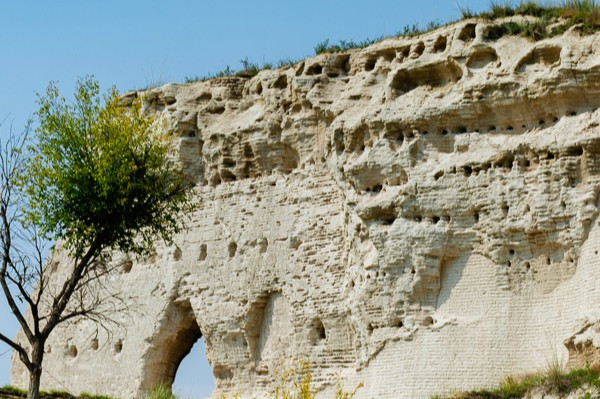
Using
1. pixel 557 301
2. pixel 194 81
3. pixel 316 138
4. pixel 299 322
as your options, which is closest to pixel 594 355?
pixel 557 301

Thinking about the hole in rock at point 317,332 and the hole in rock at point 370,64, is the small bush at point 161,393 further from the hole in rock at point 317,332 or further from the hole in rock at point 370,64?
the hole in rock at point 370,64

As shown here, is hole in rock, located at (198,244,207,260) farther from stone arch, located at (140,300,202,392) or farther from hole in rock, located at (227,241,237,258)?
stone arch, located at (140,300,202,392)

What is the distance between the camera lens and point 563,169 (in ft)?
69.8

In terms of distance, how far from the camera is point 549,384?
751 inches

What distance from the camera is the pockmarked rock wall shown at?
2123 centimetres

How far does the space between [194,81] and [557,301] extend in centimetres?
969

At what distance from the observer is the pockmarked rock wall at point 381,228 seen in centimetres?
2123

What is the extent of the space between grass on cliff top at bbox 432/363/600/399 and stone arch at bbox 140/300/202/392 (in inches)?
268

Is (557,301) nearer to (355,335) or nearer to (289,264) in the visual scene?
(355,335)

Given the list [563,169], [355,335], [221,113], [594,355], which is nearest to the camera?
[594,355]

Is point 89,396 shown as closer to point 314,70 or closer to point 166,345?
point 166,345

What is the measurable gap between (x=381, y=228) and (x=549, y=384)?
4.64 meters

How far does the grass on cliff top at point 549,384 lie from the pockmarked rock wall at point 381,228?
50 centimetres

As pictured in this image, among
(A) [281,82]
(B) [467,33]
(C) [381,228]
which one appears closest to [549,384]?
(C) [381,228]
